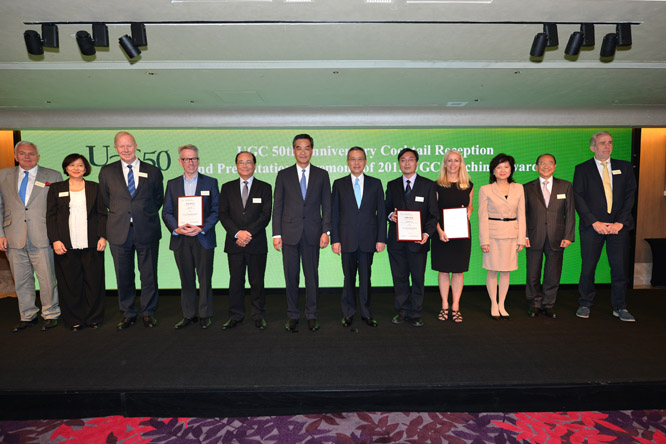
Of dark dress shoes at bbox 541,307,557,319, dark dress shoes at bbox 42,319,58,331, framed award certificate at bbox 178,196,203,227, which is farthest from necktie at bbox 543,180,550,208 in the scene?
dark dress shoes at bbox 42,319,58,331

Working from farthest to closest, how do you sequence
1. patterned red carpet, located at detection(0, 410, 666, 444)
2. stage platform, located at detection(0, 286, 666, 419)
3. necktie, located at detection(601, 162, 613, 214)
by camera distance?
necktie, located at detection(601, 162, 613, 214), stage platform, located at detection(0, 286, 666, 419), patterned red carpet, located at detection(0, 410, 666, 444)

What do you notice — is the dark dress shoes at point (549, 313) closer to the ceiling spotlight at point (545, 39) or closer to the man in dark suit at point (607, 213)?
the man in dark suit at point (607, 213)

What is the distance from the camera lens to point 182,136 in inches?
196

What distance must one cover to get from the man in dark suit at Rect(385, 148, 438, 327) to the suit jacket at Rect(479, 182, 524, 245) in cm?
58

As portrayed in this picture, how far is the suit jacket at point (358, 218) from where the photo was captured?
3.33 m

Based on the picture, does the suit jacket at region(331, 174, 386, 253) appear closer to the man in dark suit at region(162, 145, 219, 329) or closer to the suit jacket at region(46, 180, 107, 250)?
the man in dark suit at region(162, 145, 219, 329)

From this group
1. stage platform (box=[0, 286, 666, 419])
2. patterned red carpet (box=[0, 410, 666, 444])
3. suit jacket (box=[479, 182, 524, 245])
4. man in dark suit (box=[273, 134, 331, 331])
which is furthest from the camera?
suit jacket (box=[479, 182, 524, 245])

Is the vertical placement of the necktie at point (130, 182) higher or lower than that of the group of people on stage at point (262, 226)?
higher

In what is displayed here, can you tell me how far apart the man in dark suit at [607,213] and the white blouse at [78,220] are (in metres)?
5.16

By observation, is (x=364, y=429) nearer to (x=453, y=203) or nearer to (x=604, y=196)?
(x=453, y=203)

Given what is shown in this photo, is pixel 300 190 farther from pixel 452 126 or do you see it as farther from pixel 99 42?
pixel 452 126

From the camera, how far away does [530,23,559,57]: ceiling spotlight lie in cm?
281

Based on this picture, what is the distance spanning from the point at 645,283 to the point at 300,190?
5.75 metres

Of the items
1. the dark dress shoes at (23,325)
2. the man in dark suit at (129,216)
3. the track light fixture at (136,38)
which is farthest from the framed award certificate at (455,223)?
the dark dress shoes at (23,325)
